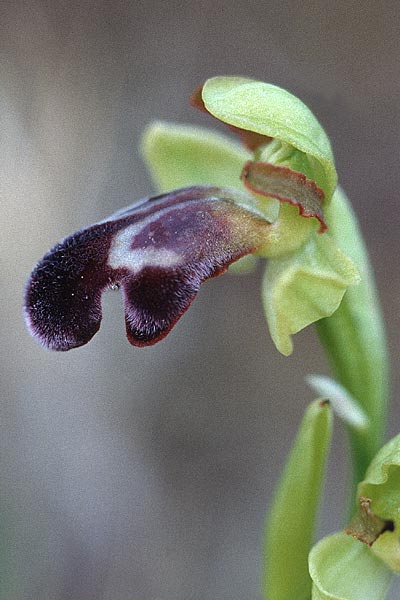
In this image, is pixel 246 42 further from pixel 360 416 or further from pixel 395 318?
pixel 360 416

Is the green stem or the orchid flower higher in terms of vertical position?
the orchid flower

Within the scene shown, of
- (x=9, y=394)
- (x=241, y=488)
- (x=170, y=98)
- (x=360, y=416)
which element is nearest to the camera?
(x=360, y=416)

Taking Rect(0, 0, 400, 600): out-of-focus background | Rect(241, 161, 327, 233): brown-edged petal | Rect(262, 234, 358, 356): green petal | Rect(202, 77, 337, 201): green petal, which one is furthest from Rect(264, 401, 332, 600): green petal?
Rect(0, 0, 400, 600): out-of-focus background

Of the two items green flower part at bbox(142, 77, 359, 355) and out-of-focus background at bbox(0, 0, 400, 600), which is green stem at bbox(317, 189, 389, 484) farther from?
out-of-focus background at bbox(0, 0, 400, 600)

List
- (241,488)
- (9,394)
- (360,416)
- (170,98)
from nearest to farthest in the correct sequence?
1. (360,416)
2. (9,394)
3. (241,488)
4. (170,98)

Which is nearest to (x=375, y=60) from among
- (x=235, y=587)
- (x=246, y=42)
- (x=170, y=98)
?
(x=246, y=42)

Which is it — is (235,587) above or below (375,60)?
below

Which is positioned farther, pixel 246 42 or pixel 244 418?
pixel 246 42
